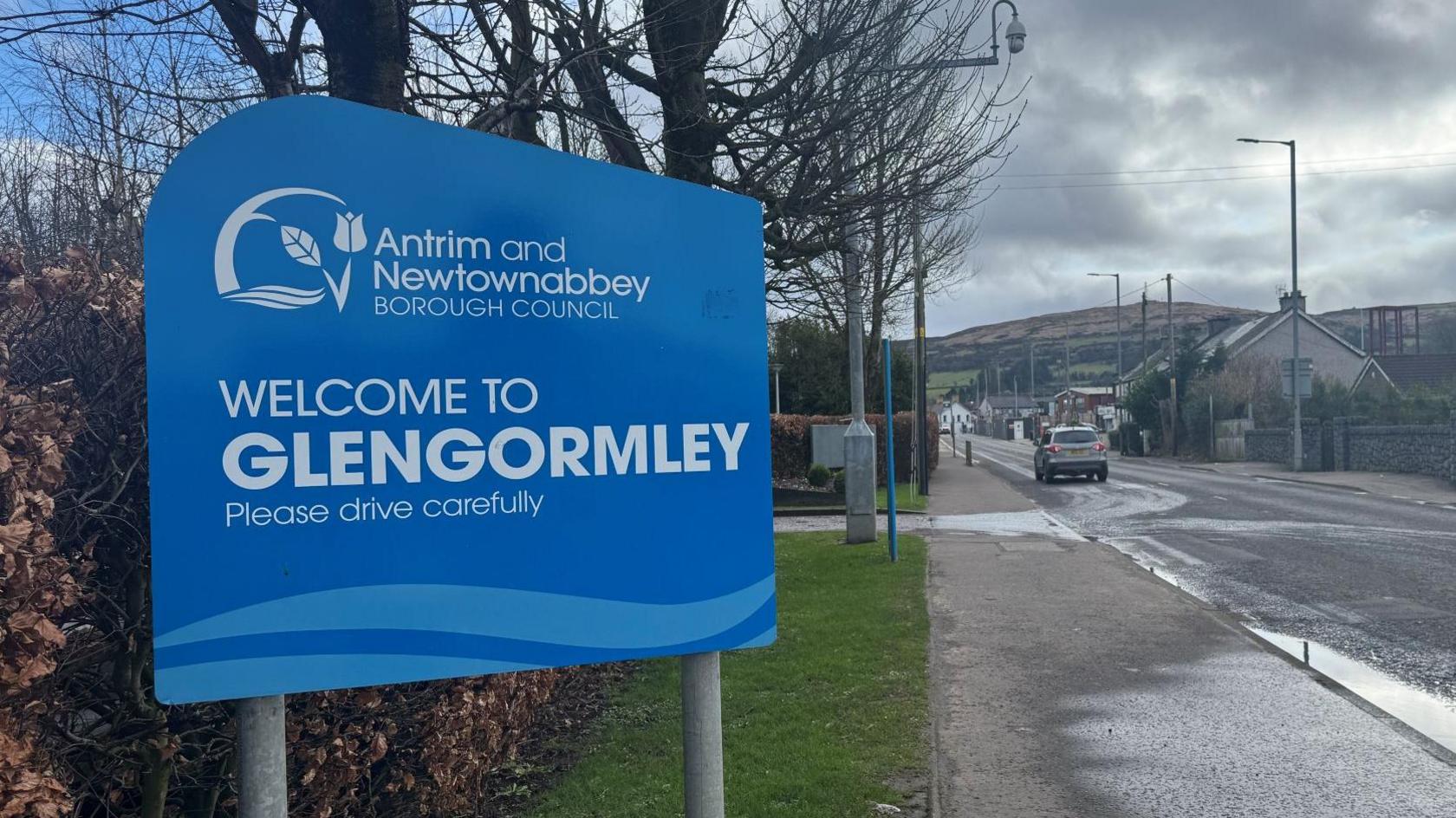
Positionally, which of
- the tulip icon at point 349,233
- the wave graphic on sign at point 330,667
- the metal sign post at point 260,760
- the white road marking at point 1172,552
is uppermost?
the tulip icon at point 349,233

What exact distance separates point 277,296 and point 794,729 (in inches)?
166

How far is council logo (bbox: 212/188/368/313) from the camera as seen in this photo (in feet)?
8.43

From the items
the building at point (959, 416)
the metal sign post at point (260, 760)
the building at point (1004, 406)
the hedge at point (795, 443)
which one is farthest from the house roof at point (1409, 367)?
the building at point (959, 416)

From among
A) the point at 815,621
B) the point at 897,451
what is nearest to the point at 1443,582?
the point at 815,621

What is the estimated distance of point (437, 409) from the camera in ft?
9.06

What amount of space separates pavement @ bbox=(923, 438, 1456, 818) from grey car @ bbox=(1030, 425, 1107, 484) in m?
19.7

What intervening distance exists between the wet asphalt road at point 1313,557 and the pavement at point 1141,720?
2.24 feet

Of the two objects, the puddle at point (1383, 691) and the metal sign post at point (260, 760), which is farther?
the puddle at point (1383, 691)

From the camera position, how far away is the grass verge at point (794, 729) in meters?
4.90

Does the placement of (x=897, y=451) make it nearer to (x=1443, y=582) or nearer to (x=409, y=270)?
(x=1443, y=582)

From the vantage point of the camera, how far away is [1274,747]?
5.71m

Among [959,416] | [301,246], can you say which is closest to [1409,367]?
[301,246]

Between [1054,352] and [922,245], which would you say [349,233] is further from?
[1054,352]

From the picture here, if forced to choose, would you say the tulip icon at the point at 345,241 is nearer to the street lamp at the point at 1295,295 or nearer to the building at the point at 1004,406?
the street lamp at the point at 1295,295
